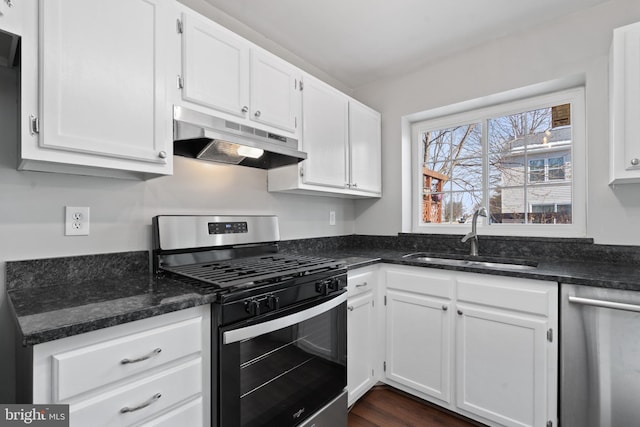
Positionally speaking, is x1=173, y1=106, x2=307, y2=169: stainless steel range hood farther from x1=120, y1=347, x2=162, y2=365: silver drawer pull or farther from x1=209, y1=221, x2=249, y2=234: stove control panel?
x1=120, y1=347, x2=162, y2=365: silver drawer pull

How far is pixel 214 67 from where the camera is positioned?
1.54 meters

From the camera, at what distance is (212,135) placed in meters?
1.42

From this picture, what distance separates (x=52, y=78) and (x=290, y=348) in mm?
1394

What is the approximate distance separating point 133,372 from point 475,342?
1.73 m

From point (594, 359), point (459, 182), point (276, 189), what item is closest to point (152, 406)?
point (276, 189)

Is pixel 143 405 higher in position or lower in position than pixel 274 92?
lower

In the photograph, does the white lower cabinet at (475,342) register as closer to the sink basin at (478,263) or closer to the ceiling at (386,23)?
the sink basin at (478,263)

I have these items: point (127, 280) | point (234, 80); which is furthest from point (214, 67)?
point (127, 280)

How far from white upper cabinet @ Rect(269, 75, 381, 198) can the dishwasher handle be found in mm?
1507

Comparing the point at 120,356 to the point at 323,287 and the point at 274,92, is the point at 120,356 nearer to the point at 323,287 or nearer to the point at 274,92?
the point at 323,287

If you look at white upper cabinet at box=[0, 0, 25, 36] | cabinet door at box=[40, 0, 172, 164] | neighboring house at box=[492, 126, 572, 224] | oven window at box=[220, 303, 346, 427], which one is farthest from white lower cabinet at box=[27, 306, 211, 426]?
neighboring house at box=[492, 126, 572, 224]

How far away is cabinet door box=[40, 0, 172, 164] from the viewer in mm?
1046

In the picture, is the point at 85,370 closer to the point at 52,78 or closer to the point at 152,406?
the point at 152,406

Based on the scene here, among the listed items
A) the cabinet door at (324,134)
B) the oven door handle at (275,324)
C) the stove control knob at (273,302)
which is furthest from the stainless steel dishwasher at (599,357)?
the cabinet door at (324,134)
